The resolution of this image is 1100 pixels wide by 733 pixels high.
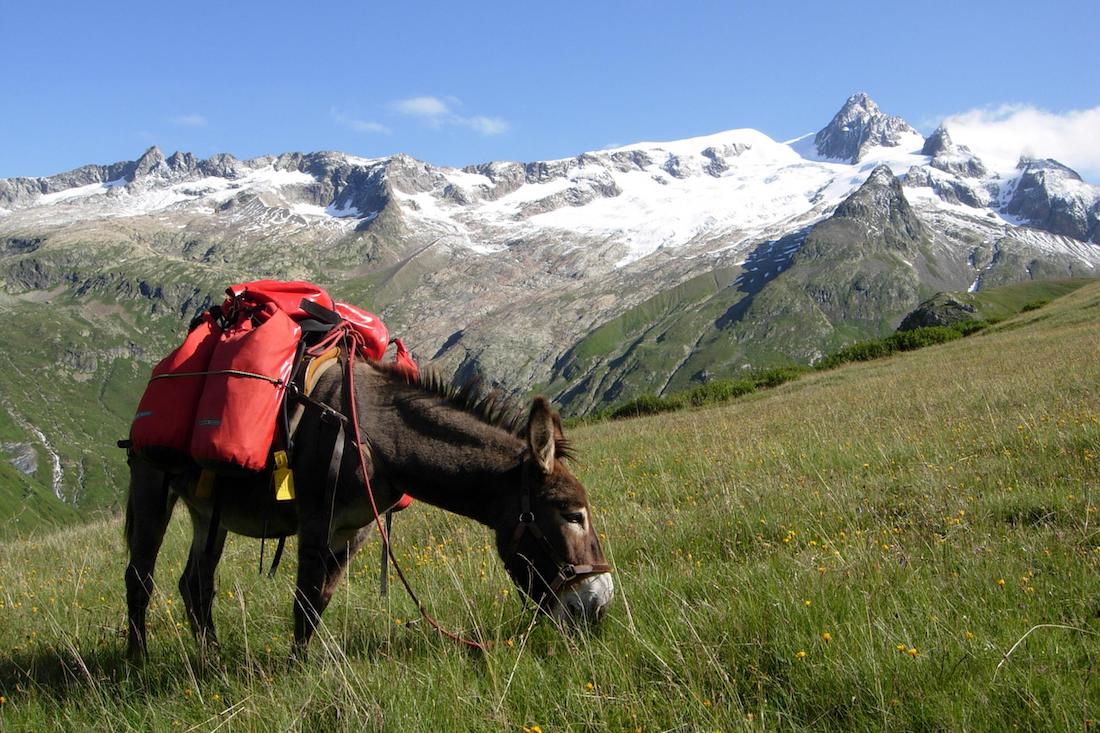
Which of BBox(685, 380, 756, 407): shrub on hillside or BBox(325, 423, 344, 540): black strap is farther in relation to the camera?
BBox(685, 380, 756, 407): shrub on hillside

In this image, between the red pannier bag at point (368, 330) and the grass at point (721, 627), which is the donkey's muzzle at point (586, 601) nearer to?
the grass at point (721, 627)

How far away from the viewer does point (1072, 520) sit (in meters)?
5.19

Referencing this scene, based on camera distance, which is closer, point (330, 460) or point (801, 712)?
point (801, 712)

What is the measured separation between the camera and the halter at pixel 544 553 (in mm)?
4383

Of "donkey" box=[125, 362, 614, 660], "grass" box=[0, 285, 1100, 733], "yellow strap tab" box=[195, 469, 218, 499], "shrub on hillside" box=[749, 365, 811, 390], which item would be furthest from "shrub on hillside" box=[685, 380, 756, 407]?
"yellow strap tab" box=[195, 469, 218, 499]

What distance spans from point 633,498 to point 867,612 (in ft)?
18.5

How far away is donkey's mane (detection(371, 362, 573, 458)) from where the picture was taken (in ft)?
16.6

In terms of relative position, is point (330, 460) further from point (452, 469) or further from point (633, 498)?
point (633, 498)

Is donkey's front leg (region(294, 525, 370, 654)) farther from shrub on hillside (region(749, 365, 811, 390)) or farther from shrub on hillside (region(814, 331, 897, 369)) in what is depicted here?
shrub on hillside (region(814, 331, 897, 369))

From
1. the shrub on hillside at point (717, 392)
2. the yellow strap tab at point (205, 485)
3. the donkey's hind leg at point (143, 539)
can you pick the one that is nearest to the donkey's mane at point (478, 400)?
the yellow strap tab at point (205, 485)

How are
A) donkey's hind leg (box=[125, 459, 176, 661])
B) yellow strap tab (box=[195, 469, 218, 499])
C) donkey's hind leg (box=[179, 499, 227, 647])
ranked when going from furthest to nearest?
donkey's hind leg (box=[179, 499, 227, 647]) < donkey's hind leg (box=[125, 459, 176, 661]) < yellow strap tab (box=[195, 469, 218, 499])

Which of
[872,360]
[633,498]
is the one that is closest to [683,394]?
[872,360]

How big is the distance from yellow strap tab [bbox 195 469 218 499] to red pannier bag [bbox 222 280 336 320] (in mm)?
1378

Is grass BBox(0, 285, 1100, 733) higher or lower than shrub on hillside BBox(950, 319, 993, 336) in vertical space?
higher
